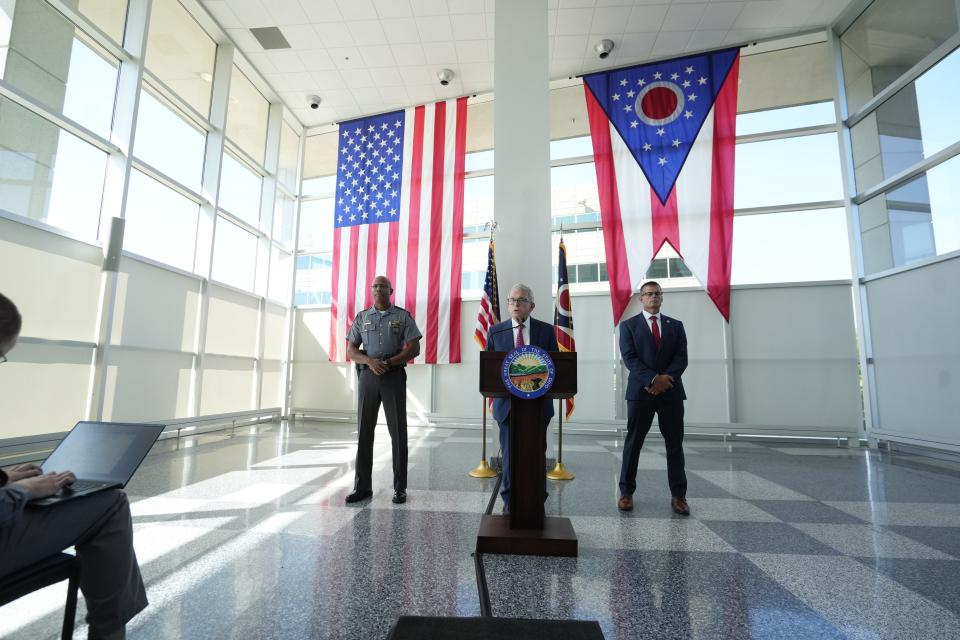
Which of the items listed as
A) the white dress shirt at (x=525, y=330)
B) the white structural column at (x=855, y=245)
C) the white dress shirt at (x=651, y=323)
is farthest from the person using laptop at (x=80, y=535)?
the white structural column at (x=855, y=245)

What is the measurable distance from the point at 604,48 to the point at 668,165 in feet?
6.32

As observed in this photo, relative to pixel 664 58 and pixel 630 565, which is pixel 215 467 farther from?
pixel 664 58

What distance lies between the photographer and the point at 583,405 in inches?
259

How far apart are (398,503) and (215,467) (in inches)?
80.8

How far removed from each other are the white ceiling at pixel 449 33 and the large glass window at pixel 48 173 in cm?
287

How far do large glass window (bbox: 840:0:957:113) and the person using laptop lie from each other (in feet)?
25.8

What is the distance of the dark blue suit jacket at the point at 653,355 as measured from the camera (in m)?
2.76

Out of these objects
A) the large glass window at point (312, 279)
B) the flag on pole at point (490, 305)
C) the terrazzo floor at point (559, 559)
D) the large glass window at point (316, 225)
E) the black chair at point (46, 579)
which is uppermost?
the large glass window at point (316, 225)

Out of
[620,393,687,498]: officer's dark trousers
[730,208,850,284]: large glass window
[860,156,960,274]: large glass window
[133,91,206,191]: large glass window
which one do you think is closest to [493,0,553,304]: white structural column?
[620,393,687,498]: officer's dark trousers

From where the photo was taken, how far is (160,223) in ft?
17.9

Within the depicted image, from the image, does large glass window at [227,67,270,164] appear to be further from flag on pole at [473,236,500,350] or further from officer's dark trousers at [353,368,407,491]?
officer's dark trousers at [353,368,407,491]

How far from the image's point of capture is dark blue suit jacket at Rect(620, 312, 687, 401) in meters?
2.76

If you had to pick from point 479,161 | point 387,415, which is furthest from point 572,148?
point 387,415

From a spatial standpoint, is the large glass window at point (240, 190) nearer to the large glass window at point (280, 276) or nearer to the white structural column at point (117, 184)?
the large glass window at point (280, 276)
